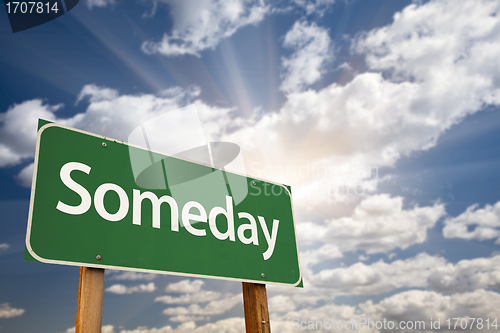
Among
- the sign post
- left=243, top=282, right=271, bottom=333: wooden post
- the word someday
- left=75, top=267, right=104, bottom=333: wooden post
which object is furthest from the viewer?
left=243, top=282, right=271, bottom=333: wooden post

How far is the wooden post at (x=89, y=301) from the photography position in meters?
2.44

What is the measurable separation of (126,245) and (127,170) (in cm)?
63

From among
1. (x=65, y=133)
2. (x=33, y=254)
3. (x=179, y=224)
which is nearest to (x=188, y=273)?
(x=179, y=224)

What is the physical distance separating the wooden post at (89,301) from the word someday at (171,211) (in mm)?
421

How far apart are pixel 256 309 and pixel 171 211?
1341mm

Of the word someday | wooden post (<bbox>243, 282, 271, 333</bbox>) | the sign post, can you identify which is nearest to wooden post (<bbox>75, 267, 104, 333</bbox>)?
the sign post

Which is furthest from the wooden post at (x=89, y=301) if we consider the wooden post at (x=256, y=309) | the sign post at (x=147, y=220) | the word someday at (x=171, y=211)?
the wooden post at (x=256, y=309)

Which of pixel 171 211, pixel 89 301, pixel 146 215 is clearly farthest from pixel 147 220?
pixel 89 301

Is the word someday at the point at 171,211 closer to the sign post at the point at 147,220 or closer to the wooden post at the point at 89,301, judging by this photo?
the sign post at the point at 147,220

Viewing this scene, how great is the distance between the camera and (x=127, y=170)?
3094 millimetres

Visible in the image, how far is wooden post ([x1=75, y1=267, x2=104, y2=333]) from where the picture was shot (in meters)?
2.44

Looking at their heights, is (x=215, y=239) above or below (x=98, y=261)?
above

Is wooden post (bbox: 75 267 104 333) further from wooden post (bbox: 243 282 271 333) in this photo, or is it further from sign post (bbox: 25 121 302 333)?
wooden post (bbox: 243 282 271 333)

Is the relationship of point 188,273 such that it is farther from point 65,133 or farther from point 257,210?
point 65,133
